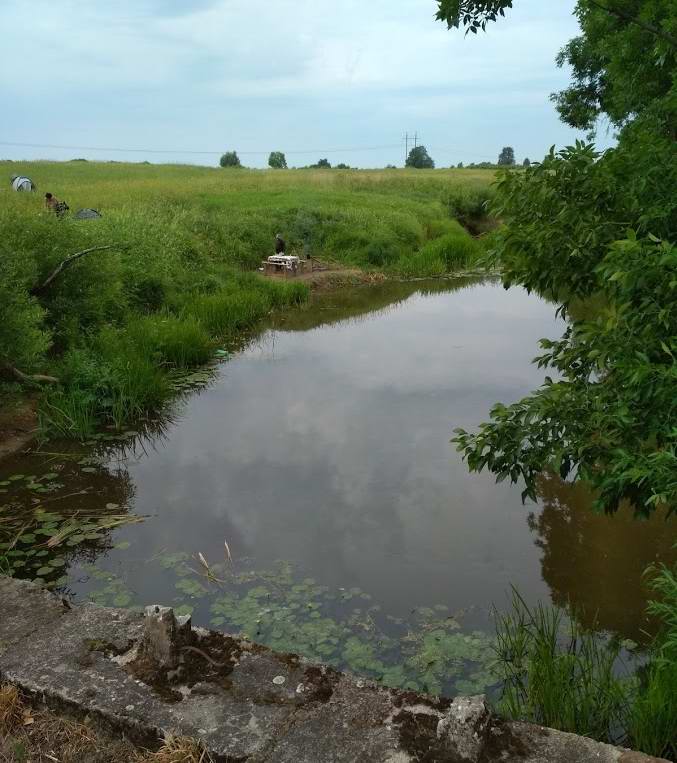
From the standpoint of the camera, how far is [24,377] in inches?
304

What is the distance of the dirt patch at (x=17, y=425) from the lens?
7.72 metres

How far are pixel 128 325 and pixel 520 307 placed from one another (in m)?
9.63

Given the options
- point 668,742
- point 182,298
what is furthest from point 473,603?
point 182,298

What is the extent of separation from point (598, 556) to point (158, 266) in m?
10.2

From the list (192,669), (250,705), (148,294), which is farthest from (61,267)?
(250,705)

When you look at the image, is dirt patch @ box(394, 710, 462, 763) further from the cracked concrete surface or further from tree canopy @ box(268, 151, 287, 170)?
tree canopy @ box(268, 151, 287, 170)

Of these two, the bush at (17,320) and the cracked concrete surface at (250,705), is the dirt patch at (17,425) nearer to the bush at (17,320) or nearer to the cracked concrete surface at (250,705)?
the bush at (17,320)

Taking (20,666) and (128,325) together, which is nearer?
(20,666)

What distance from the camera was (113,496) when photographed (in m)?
6.85

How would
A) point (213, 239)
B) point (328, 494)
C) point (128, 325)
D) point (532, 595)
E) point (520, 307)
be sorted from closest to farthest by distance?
1. point (532, 595)
2. point (328, 494)
3. point (128, 325)
4. point (520, 307)
5. point (213, 239)

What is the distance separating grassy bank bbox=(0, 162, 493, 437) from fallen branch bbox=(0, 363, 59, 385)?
0.06 meters

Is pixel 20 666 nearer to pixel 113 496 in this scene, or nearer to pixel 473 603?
pixel 473 603

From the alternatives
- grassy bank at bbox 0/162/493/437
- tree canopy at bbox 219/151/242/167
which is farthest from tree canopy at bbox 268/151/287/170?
grassy bank at bbox 0/162/493/437

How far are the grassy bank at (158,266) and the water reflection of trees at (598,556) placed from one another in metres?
5.05
